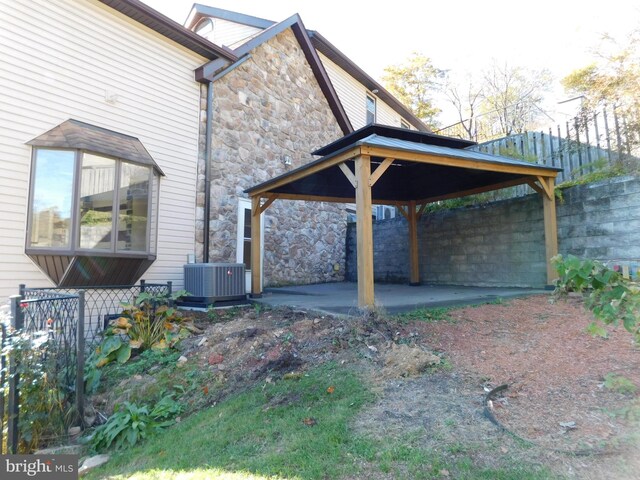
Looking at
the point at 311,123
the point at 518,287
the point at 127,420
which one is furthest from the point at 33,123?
the point at 518,287

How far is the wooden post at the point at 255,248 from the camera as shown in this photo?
8133mm

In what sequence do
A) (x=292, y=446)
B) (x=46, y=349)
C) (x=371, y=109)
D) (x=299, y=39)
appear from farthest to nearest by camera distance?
1. (x=371, y=109)
2. (x=299, y=39)
3. (x=46, y=349)
4. (x=292, y=446)

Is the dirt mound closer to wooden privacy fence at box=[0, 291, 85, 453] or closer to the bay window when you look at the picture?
wooden privacy fence at box=[0, 291, 85, 453]

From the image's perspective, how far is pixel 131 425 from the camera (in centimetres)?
375

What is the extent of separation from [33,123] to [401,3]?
9.14 metres

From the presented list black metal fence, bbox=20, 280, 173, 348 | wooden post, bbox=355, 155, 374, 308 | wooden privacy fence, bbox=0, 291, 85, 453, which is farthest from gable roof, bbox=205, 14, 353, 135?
wooden privacy fence, bbox=0, 291, 85, 453

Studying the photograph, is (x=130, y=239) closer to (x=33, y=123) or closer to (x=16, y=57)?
(x=33, y=123)

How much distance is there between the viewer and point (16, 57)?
5762 millimetres

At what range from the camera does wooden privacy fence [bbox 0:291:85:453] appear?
142 inches

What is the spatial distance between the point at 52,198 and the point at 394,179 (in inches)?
234

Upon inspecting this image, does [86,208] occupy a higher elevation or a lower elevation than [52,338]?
higher

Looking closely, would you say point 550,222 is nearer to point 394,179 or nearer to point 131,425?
point 394,179
